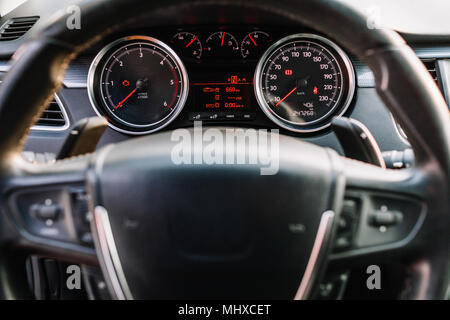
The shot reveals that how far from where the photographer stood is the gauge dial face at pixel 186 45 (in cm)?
275

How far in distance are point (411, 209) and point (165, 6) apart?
60 centimetres

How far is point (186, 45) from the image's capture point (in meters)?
2.76

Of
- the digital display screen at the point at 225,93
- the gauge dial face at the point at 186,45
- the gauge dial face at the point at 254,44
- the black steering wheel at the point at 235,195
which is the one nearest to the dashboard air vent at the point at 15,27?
the gauge dial face at the point at 186,45

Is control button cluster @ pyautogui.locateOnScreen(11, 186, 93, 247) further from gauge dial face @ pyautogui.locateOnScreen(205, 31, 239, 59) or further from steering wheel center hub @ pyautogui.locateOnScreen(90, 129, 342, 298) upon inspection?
gauge dial face @ pyautogui.locateOnScreen(205, 31, 239, 59)

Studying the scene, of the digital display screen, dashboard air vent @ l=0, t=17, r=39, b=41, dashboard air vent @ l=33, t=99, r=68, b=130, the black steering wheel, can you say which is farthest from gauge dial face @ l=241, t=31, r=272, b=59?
the black steering wheel

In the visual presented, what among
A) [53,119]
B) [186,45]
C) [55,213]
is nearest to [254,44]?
[186,45]

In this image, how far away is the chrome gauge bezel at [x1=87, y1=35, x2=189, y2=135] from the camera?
273 cm

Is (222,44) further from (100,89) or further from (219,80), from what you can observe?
(100,89)

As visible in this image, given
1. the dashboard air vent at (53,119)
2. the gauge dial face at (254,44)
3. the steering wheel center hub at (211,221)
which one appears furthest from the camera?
the gauge dial face at (254,44)

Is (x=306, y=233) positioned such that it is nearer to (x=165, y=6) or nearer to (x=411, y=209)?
(x=411, y=209)

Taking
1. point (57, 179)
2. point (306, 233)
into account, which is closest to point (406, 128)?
point (306, 233)

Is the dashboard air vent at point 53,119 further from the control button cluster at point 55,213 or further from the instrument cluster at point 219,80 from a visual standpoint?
the control button cluster at point 55,213

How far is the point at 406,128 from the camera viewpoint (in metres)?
0.88
